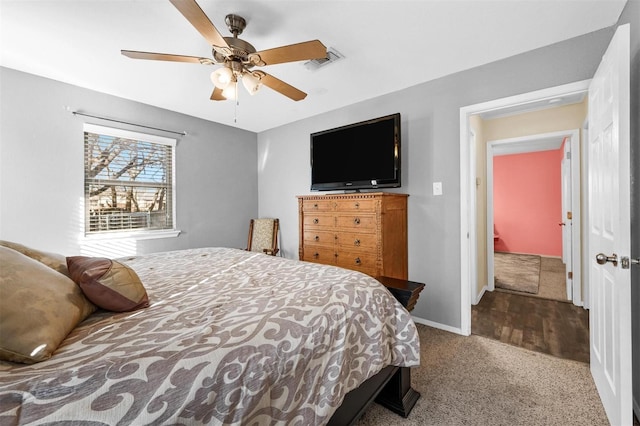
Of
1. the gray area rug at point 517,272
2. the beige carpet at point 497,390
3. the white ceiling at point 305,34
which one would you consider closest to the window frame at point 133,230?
the white ceiling at point 305,34

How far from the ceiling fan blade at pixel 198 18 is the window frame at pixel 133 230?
2.18 metres

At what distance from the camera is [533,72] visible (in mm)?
2293

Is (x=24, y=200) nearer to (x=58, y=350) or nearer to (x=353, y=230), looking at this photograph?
(x=58, y=350)

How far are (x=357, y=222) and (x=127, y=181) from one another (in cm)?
269

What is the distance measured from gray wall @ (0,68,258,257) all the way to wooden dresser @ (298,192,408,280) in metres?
1.67

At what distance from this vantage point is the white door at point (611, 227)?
1300 mm

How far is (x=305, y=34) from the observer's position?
2.08m

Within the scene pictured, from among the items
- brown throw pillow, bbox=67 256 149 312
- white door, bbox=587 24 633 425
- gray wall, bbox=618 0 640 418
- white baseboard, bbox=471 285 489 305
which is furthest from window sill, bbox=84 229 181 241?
gray wall, bbox=618 0 640 418

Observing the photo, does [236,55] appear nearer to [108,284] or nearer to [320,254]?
[108,284]

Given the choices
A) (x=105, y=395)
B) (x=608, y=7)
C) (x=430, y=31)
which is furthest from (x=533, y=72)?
(x=105, y=395)

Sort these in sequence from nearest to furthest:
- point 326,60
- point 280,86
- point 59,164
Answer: point 280,86
point 326,60
point 59,164

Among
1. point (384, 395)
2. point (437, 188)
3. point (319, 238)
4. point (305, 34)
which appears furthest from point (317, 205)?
point (384, 395)

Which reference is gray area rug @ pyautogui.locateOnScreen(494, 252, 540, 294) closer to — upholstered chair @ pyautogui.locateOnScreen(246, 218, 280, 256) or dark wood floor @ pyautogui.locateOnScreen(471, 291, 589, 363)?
dark wood floor @ pyautogui.locateOnScreen(471, 291, 589, 363)

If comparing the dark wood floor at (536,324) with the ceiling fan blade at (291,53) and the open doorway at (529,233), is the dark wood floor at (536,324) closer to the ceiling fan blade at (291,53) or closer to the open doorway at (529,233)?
the open doorway at (529,233)
